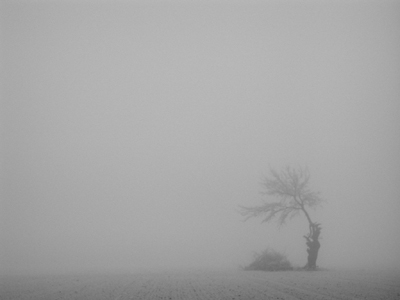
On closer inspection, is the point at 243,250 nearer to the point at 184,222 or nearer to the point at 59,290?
the point at 184,222

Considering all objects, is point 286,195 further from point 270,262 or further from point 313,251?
point 270,262

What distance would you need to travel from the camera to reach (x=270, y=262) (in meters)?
30.2

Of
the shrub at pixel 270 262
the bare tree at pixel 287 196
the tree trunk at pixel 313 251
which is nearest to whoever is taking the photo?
the shrub at pixel 270 262

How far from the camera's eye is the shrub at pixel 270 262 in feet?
97.9

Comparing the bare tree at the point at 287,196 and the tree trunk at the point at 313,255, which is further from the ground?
the bare tree at the point at 287,196

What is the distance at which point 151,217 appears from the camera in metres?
109

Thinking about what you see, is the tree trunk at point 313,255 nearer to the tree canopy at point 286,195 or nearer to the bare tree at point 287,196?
the bare tree at point 287,196

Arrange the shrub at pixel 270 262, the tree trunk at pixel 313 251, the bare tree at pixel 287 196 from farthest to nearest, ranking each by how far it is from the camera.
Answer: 1. the bare tree at pixel 287 196
2. the tree trunk at pixel 313 251
3. the shrub at pixel 270 262

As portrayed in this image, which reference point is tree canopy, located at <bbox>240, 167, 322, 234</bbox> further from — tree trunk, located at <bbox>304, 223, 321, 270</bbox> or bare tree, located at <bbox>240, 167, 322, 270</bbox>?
tree trunk, located at <bbox>304, 223, 321, 270</bbox>

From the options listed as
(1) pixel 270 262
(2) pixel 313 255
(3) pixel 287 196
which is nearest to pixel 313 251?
(2) pixel 313 255

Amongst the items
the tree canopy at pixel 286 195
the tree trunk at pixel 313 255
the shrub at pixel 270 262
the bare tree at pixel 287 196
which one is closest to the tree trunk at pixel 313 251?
the tree trunk at pixel 313 255

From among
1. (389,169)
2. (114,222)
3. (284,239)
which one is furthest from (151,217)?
(389,169)

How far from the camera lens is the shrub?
29.9 metres

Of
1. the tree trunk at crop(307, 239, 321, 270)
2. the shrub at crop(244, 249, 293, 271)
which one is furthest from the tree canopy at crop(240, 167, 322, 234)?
the shrub at crop(244, 249, 293, 271)
